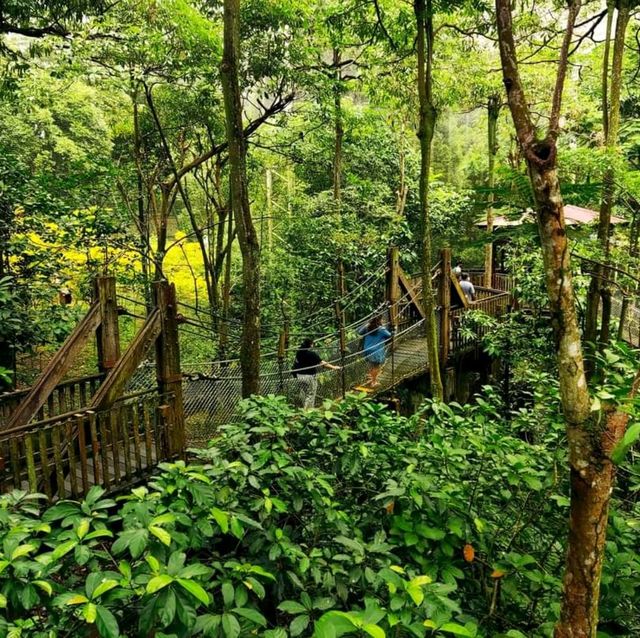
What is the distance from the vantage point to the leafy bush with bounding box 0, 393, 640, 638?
96 centimetres

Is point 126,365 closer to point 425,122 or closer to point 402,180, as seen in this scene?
point 425,122

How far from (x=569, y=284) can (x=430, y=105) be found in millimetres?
2442

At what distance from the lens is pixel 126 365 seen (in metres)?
3.06

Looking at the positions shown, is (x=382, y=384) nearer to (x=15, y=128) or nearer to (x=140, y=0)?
(x=140, y=0)

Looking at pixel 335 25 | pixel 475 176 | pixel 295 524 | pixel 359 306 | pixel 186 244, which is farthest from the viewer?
pixel 475 176

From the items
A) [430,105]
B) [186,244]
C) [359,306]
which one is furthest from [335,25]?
[186,244]

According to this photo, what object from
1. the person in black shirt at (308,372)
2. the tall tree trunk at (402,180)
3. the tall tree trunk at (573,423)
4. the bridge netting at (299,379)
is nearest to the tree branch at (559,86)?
the tall tree trunk at (573,423)

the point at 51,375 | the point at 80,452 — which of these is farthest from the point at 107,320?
the point at 80,452

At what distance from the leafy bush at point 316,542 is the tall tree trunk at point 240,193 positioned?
3.54ft

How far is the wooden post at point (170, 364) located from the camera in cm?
333

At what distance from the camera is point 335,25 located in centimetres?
374

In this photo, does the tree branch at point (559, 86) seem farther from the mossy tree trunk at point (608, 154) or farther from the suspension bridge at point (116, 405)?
the suspension bridge at point (116, 405)

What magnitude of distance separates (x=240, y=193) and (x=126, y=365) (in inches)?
51.6

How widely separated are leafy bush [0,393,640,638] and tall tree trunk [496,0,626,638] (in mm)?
193
